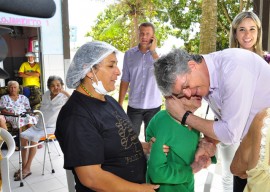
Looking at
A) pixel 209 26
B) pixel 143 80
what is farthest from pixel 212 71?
pixel 209 26

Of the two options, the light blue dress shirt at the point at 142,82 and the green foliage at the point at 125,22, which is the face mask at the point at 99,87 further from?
the green foliage at the point at 125,22

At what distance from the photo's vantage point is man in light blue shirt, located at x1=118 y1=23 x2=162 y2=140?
3.43m

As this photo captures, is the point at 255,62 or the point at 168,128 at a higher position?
the point at 255,62

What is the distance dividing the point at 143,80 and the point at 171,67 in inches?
86.7

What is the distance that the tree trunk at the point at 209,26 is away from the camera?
6.77 m

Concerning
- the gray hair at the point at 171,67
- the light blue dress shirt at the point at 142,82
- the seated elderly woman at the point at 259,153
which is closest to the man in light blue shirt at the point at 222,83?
the gray hair at the point at 171,67

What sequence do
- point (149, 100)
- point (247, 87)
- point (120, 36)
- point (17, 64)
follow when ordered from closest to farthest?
1. point (247, 87)
2. point (149, 100)
3. point (17, 64)
4. point (120, 36)

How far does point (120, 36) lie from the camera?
15.1 m

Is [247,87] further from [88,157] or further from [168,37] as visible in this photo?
[168,37]

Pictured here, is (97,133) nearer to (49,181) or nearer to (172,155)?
(172,155)

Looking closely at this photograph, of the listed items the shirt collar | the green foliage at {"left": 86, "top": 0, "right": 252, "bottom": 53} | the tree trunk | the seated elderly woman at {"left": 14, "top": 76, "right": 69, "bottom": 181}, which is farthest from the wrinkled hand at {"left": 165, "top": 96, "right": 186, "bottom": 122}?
the green foliage at {"left": 86, "top": 0, "right": 252, "bottom": 53}

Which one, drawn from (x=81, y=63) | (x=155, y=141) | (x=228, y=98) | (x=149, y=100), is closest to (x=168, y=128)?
(x=155, y=141)

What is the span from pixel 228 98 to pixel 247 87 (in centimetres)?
9

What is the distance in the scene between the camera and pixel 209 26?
6.81m
